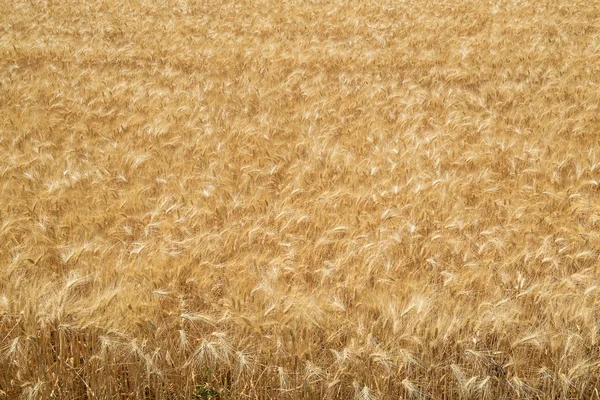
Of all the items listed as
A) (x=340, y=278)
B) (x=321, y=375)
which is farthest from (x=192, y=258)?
(x=321, y=375)

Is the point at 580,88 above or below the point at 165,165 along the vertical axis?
below

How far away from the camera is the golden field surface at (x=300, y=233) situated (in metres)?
2.07

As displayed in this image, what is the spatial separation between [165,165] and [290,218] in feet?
5.01

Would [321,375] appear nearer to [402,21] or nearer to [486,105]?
[486,105]

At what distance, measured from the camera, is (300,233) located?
327cm

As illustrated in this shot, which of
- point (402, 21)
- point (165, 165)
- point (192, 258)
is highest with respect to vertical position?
point (192, 258)

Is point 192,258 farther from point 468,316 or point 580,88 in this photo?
point 580,88

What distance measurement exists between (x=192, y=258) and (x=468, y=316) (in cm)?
140

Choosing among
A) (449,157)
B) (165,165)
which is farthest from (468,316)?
(165,165)

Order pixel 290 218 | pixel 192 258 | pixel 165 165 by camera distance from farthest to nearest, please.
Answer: pixel 165 165 < pixel 290 218 < pixel 192 258

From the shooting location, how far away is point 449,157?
4.57 metres

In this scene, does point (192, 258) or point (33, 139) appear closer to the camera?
point (192, 258)

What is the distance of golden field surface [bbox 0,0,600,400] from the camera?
6.81ft

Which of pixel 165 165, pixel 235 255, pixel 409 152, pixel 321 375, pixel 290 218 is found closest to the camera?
pixel 321 375
